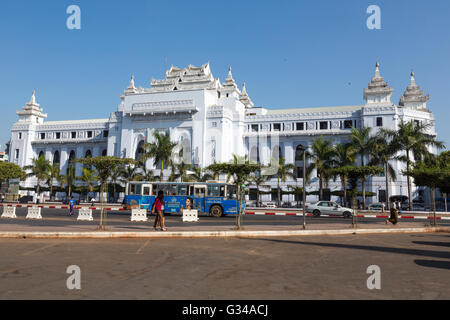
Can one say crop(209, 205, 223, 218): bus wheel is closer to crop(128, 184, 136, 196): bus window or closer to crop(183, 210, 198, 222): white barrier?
crop(128, 184, 136, 196): bus window

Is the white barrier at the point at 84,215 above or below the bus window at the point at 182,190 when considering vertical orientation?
below

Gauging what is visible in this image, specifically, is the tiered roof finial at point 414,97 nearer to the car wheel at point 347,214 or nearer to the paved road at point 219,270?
the car wheel at point 347,214

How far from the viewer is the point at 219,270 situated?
21.7 ft

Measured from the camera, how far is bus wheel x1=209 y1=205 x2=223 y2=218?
79.8 ft

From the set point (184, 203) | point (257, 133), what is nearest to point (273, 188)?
point (257, 133)

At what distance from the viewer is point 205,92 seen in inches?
2082

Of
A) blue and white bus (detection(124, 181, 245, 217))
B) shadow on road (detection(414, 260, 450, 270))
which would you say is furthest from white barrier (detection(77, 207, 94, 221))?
shadow on road (detection(414, 260, 450, 270))

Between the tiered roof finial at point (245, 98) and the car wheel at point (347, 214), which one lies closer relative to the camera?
Answer: the car wheel at point (347, 214)

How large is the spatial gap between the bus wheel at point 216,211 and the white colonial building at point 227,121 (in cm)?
2600

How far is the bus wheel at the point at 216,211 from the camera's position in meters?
24.3

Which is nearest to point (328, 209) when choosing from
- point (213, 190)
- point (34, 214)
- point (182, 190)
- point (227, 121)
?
point (213, 190)

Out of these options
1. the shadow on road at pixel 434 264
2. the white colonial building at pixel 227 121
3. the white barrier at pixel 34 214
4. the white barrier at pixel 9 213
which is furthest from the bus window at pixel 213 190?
the white colonial building at pixel 227 121

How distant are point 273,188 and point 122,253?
42.6 meters
